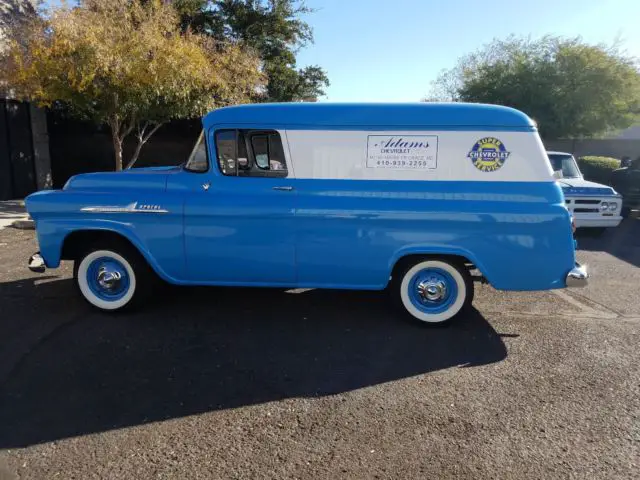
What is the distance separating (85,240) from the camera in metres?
4.89

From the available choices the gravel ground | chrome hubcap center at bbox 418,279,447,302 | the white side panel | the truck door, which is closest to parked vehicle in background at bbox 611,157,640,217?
the gravel ground

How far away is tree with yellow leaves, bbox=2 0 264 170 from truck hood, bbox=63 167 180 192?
5123mm

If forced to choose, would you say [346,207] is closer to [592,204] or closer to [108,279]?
[108,279]

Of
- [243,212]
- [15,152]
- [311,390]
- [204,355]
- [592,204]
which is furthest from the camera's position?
[15,152]

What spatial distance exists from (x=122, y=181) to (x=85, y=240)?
80 centimetres

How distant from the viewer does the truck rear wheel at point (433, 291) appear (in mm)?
4555

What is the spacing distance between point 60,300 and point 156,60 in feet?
19.9

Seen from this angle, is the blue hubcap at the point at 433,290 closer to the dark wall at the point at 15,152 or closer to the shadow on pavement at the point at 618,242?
the shadow on pavement at the point at 618,242

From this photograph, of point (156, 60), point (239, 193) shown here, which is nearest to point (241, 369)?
point (239, 193)

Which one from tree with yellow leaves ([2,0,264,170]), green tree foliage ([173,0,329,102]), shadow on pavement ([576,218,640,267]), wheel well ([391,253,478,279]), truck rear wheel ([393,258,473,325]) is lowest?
shadow on pavement ([576,218,640,267])

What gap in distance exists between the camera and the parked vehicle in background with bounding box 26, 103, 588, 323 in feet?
14.1

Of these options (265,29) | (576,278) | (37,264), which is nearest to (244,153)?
(37,264)

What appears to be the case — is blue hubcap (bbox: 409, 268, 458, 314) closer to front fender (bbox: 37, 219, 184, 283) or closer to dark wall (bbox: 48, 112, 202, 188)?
front fender (bbox: 37, 219, 184, 283)

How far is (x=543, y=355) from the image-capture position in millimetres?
4109
